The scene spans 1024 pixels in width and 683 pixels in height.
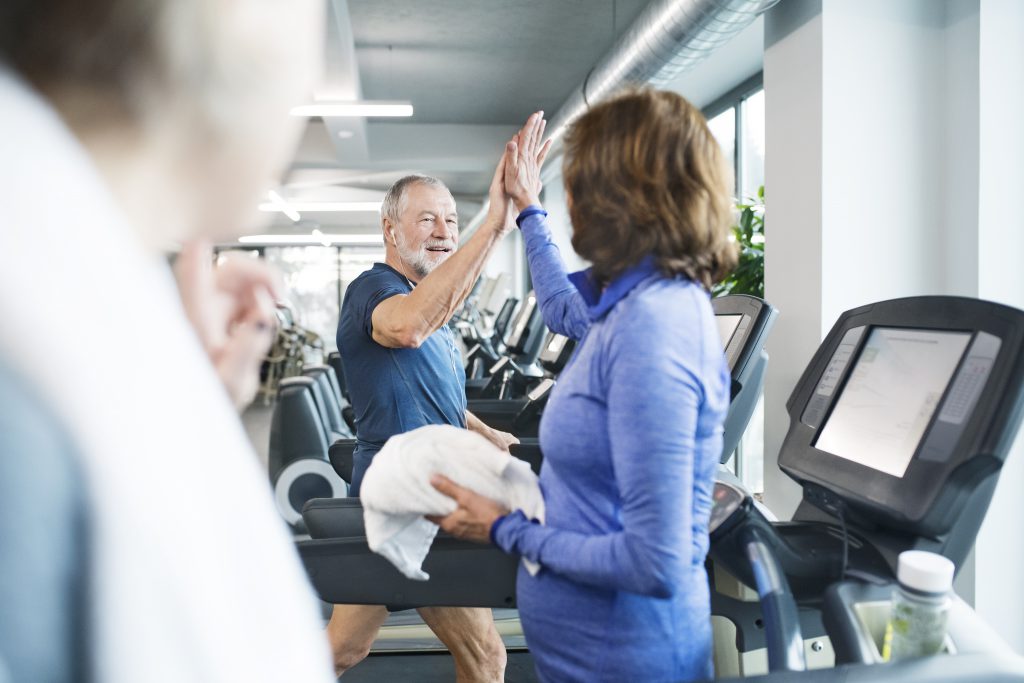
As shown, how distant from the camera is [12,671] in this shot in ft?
1.09

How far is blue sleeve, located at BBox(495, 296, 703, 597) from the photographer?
978 mm

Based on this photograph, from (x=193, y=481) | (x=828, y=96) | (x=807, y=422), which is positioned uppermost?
(x=828, y=96)

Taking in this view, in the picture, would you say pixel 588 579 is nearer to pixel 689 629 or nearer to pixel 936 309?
pixel 689 629

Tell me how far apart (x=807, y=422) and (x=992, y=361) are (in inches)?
15.3

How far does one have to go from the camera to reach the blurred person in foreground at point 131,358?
0.34m

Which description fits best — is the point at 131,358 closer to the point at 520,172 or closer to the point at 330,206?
the point at 520,172

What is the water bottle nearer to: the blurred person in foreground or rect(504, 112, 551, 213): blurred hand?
the blurred person in foreground

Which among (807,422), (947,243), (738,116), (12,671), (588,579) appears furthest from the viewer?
(738,116)

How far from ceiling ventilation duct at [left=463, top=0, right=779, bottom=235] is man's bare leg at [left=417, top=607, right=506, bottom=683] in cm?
171

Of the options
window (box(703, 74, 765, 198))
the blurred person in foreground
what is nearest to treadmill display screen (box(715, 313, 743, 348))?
the blurred person in foreground

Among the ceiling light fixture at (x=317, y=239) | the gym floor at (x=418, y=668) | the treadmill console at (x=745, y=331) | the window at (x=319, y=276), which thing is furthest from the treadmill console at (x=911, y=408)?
the window at (x=319, y=276)

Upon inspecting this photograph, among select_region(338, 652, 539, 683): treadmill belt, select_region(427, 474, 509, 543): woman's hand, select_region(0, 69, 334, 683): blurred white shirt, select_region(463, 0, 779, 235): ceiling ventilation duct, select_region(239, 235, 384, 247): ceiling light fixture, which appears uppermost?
select_region(239, 235, 384, 247): ceiling light fixture

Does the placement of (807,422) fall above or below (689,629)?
above

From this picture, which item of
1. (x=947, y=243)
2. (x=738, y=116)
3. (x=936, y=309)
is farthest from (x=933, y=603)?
(x=738, y=116)
